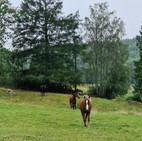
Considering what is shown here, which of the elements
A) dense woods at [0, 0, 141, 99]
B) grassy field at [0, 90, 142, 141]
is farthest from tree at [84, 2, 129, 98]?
grassy field at [0, 90, 142, 141]

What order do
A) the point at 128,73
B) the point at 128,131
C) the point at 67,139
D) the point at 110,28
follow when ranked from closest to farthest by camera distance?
the point at 67,139 < the point at 128,131 < the point at 110,28 < the point at 128,73

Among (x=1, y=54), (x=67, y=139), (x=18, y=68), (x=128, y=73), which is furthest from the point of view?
(x=128, y=73)

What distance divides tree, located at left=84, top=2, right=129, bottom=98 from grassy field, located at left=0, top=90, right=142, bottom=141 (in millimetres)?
9153

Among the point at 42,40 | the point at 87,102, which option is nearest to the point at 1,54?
the point at 42,40

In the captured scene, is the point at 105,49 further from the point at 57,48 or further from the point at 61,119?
the point at 61,119

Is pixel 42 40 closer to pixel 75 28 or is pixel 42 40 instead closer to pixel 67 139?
pixel 75 28

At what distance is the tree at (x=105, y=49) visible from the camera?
49906 millimetres

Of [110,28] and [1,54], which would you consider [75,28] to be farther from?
[1,54]

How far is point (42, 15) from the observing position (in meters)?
45.3

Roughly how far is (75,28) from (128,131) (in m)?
34.5

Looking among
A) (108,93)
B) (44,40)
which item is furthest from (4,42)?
(108,93)

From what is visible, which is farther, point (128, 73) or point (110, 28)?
point (128, 73)

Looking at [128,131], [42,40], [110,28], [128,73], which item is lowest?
[128,131]

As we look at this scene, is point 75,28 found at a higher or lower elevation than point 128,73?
higher
